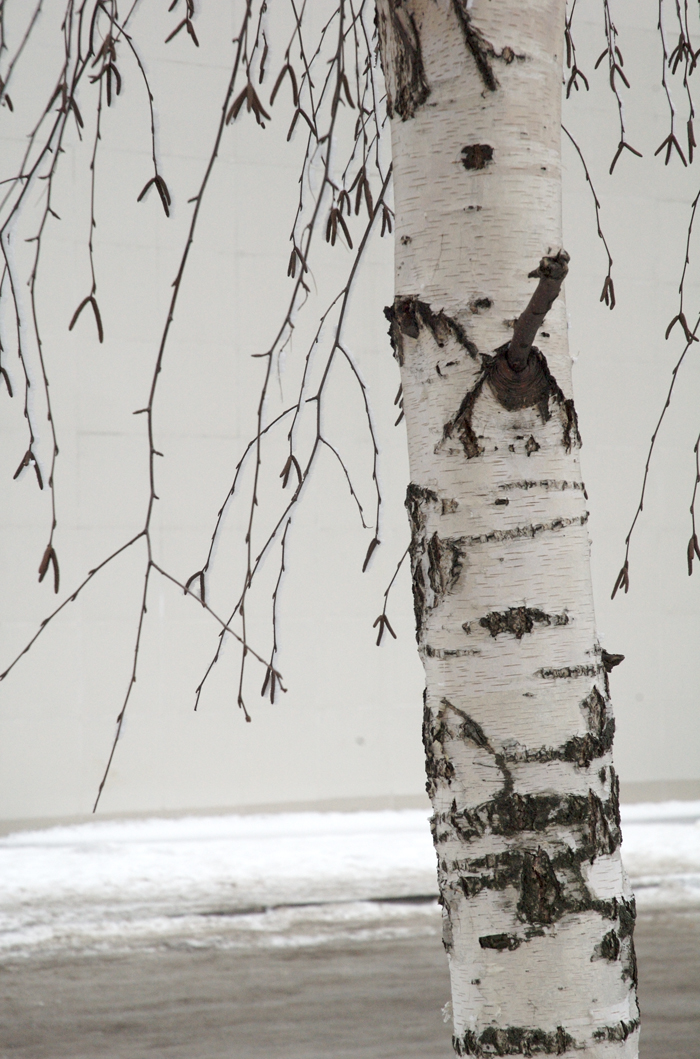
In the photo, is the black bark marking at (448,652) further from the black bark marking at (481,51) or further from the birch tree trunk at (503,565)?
the black bark marking at (481,51)

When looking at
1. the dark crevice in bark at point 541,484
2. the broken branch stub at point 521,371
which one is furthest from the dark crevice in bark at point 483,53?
the dark crevice in bark at point 541,484

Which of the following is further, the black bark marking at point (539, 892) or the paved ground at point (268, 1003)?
the paved ground at point (268, 1003)

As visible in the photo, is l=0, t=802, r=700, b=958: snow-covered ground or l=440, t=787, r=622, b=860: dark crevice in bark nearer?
l=440, t=787, r=622, b=860: dark crevice in bark

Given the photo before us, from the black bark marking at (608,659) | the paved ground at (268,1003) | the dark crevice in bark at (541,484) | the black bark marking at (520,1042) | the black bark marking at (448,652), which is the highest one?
the dark crevice in bark at (541,484)

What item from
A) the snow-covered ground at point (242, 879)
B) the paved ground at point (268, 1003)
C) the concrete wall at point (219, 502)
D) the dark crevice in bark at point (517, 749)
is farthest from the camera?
the concrete wall at point (219, 502)

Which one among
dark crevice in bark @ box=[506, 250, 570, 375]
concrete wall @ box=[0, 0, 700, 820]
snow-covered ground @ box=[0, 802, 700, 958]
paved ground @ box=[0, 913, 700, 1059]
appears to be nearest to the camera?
dark crevice in bark @ box=[506, 250, 570, 375]

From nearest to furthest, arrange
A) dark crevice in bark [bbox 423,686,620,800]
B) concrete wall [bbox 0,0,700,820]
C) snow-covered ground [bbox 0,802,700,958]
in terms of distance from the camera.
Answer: dark crevice in bark [bbox 423,686,620,800], snow-covered ground [bbox 0,802,700,958], concrete wall [bbox 0,0,700,820]

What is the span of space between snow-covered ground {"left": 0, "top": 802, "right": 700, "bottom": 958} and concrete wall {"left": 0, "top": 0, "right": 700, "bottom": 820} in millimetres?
103

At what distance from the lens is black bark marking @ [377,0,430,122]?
76cm

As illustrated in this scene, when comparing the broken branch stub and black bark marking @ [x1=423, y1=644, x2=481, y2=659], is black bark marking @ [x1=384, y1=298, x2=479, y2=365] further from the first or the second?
black bark marking @ [x1=423, y1=644, x2=481, y2=659]

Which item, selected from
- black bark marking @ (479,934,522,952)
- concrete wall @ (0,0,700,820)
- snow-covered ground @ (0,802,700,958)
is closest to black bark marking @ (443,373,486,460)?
black bark marking @ (479,934,522,952)

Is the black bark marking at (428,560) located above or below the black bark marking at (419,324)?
below

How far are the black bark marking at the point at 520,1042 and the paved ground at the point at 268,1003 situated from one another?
4.02ft

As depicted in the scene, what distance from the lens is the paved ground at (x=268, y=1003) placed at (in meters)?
1.84
